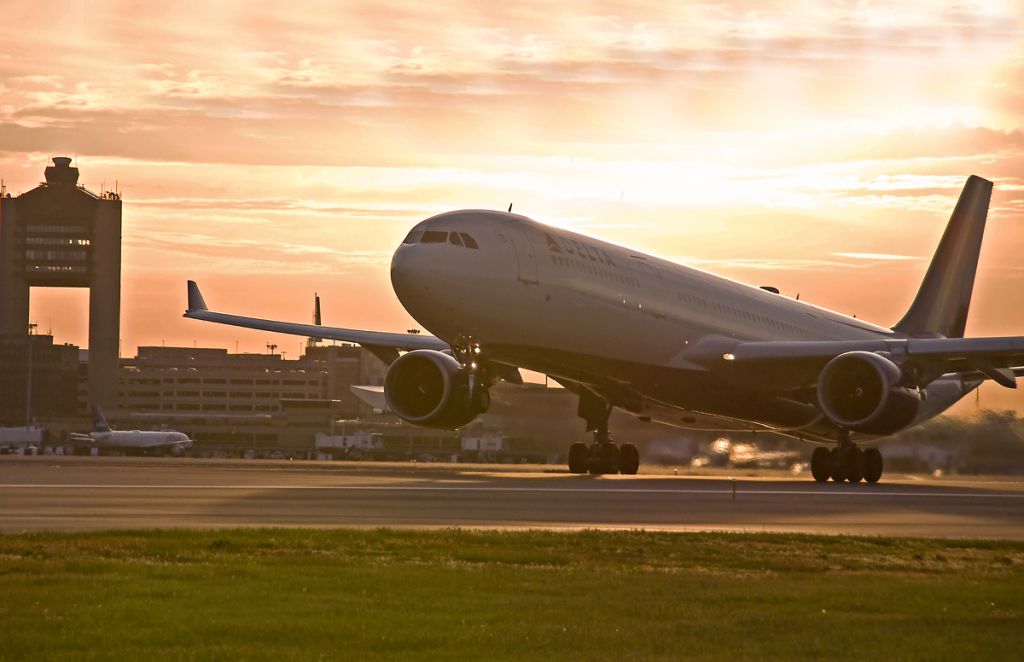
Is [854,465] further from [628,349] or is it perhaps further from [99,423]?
[99,423]

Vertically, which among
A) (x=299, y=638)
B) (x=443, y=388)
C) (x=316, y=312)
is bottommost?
(x=299, y=638)

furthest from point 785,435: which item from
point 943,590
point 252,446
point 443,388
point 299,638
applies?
point 252,446

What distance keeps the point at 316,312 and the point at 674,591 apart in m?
184

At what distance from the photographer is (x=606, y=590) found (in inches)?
547

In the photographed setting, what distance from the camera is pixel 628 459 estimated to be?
4359 cm

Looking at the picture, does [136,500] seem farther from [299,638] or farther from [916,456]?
[916,456]

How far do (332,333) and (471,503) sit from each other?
21262mm

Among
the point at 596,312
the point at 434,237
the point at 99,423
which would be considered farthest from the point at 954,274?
the point at 99,423

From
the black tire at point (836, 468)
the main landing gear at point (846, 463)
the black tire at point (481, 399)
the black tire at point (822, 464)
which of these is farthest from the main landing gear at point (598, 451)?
the black tire at point (481, 399)

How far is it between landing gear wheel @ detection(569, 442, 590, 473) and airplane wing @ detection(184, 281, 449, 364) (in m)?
5.37

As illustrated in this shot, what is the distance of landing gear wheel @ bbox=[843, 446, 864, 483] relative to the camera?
41.3 meters

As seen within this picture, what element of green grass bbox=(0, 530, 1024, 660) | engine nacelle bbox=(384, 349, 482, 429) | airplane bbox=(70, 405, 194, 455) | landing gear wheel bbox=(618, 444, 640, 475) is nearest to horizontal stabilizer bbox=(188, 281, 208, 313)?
engine nacelle bbox=(384, 349, 482, 429)

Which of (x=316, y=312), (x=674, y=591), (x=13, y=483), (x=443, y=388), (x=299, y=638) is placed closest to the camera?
(x=299, y=638)

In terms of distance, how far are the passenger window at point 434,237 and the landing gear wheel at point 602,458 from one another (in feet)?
34.3
